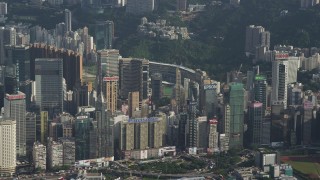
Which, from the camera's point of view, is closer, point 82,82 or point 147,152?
point 147,152

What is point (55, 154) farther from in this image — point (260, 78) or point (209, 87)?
point (260, 78)

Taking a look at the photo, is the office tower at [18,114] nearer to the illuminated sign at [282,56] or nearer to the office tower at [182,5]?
the illuminated sign at [282,56]

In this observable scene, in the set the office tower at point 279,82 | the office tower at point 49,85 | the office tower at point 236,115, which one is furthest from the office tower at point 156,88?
the office tower at point 236,115

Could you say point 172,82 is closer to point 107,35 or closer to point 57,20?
point 107,35

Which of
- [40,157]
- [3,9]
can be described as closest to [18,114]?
[40,157]

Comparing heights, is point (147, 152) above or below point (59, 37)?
below

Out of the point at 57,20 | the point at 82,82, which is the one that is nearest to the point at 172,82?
the point at 82,82
